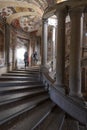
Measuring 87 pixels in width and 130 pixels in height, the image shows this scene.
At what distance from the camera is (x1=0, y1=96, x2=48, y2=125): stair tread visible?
526 cm

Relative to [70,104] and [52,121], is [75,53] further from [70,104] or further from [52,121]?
[52,121]

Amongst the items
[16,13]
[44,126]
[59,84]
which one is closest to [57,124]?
[44,126]

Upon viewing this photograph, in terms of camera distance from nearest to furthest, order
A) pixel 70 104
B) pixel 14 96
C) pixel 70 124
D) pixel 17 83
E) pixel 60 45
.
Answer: pixel 70 124
pixel 14 96
pixel 70 104
pixel 60 45
pixel 17 83

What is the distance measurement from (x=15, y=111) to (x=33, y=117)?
0.55m

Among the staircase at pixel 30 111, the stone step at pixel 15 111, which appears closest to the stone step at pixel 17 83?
the staircase at pixel 30 111

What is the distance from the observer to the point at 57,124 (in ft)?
18.9

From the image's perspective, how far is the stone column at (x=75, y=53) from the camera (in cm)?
715

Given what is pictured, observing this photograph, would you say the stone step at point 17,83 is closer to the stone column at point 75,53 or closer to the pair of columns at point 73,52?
the pair of columns at point 73,52

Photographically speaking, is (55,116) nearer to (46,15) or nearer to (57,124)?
(57,124)

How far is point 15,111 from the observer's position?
582 cm

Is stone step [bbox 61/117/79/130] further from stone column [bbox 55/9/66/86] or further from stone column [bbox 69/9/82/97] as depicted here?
stone column [bbox 55/9/66/86]

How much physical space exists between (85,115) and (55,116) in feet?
3.45

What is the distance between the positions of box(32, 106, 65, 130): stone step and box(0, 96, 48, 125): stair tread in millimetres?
636

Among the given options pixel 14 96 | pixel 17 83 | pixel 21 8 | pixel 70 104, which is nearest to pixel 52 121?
pixel 70 104
